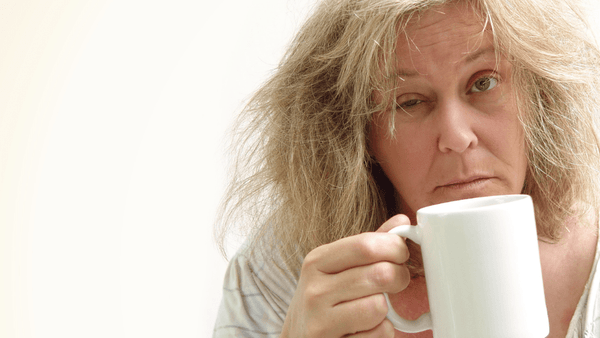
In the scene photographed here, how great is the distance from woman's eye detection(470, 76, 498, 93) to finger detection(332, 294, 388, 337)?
43 centimetres

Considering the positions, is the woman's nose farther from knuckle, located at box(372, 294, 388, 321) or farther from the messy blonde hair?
knuckle, located at box(372, 294, 388, 321)

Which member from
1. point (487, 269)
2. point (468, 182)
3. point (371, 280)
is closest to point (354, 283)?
point (371, 280)

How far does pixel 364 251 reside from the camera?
737mm

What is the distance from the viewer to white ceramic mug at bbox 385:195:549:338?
2.15 feet

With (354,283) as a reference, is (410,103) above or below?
above

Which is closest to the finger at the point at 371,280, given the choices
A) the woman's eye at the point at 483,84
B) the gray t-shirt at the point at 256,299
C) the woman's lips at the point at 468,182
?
the woman's lips at the point at 468,182

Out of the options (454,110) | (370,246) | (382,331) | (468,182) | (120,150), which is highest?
(120,150)

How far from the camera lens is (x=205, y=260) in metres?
1.83

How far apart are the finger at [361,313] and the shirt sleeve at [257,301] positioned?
527 mm

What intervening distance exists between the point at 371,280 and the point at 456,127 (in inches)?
13.2

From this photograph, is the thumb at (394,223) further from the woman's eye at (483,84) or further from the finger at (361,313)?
the woman's eye at (483,84)

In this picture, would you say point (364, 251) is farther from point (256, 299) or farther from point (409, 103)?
point (256, 299)

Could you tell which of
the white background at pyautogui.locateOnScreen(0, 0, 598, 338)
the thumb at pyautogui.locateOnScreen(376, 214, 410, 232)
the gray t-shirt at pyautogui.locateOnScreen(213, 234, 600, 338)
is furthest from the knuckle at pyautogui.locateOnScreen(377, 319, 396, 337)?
the white background at pyautogui.locateOnScreen(0, 0, 598, 338)

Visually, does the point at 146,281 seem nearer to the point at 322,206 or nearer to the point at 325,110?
the point at 322,206
